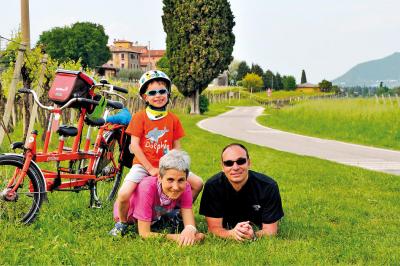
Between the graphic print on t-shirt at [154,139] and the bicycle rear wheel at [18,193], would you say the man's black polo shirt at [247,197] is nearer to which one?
the graphic print on t-shirt at [154,139]

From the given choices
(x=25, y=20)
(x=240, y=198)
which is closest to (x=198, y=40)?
(x=25, y=20)

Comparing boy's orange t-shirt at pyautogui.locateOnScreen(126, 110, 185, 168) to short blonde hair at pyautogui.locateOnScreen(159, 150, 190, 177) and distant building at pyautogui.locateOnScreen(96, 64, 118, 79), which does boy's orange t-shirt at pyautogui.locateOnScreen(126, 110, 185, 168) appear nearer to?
short blonde hair at pyautogui.locateOnScreen(159, 150, 190, 177)

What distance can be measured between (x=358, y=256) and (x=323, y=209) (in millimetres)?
2456

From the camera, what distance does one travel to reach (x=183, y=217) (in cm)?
557

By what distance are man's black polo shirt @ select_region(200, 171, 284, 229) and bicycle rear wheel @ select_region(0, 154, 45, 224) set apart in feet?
5.56

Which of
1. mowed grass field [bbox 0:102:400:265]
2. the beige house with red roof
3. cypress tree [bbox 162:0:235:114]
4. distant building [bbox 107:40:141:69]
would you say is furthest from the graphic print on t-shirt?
distant building [bbox 107:40:141:69]

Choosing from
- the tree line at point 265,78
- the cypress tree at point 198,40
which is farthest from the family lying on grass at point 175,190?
the tree line at point 265,78

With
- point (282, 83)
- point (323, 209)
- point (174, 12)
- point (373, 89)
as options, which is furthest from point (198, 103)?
point (282, 83)

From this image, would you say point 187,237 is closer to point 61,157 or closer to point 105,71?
point 61,157

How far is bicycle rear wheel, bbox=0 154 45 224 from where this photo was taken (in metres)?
5.77

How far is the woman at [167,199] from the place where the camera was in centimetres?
523

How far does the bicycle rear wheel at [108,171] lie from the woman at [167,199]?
1.11 metres

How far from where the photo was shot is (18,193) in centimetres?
577

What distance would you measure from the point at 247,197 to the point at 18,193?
229 cm
